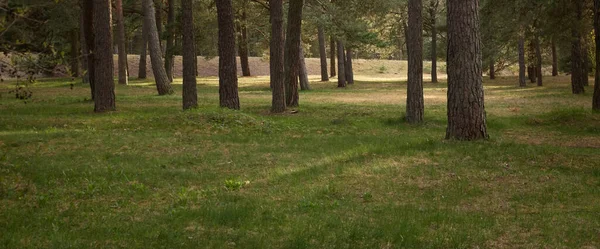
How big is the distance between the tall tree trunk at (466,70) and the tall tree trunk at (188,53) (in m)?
10.5

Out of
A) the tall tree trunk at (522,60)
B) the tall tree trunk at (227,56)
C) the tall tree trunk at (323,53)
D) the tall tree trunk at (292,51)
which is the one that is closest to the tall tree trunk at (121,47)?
the tall tree trunk at (323,53)

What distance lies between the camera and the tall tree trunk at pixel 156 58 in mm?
32281

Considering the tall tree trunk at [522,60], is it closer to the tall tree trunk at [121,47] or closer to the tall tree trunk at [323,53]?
the tall tree trunk at [323,53]

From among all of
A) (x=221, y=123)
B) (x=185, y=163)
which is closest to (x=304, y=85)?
(x=221, y=123)

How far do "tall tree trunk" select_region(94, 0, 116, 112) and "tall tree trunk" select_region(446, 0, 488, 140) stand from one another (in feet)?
40.1

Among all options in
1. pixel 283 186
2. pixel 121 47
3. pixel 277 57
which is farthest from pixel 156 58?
pixel 283 186

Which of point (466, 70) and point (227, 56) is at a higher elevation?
point (227, 56)

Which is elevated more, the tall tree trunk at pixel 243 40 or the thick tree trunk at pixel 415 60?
the tall tree trunk at pixel 243 40

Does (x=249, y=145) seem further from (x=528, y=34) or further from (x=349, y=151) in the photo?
(x=528, y=34)

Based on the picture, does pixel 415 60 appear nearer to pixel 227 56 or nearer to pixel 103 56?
pixel 227 56

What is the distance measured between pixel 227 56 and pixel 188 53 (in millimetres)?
1388

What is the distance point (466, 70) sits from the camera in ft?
44.6

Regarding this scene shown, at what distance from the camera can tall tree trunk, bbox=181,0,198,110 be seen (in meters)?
21.5

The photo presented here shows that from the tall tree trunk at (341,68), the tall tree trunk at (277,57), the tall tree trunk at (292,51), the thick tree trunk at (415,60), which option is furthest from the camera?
the tall tree trunk at (341,68)
